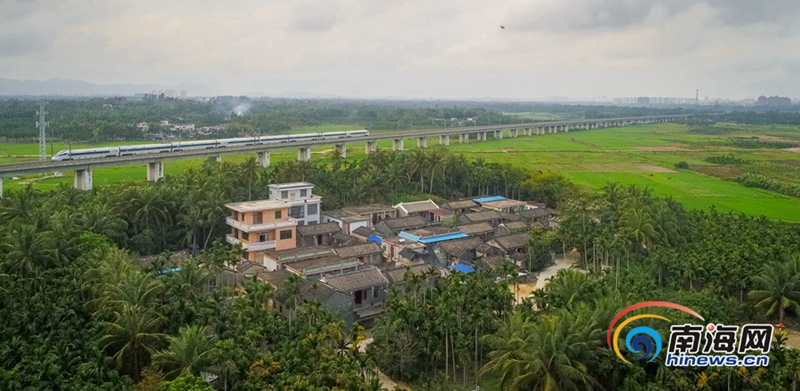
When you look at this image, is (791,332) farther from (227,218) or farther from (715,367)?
(227,218)

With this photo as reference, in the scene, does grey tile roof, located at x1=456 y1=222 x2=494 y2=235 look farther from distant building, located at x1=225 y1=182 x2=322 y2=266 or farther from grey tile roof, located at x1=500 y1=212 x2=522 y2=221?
distant building, located at x1=225 y1=182 x2=322 y2=266

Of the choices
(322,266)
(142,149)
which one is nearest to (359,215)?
(322,266)

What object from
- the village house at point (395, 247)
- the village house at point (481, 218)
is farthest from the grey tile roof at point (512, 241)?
the village house at point (395, 247)

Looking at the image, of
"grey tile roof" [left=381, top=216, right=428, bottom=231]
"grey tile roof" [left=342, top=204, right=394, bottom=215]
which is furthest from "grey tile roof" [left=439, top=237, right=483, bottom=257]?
"grey tile roof" [left=342, top=204, right=394, bottom=215]

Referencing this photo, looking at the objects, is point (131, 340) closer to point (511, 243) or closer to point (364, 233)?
point (364, 233)

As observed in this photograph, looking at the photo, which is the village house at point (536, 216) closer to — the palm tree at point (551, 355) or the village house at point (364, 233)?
the village house at point (364, 233)

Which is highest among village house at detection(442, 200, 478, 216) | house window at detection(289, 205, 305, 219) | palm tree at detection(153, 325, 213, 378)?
house window at detection(289, 205, 305, 219)
